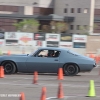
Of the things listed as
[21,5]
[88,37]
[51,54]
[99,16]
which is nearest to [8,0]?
[21,5]

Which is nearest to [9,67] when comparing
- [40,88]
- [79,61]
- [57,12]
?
[79,61]

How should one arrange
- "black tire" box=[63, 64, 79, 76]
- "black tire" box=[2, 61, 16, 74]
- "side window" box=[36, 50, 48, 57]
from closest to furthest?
1. "black tire" box=[2, 61, 16, 74]
2. "black tire" box=[63, 64, 79, 76]
3. "side window" box=[36, 50, 48, 57]

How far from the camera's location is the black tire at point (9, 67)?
18.7 m

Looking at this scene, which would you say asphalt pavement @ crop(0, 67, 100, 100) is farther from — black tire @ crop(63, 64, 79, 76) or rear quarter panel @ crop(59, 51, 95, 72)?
rear quarter panel @ crop(59, 51, 95, 72)

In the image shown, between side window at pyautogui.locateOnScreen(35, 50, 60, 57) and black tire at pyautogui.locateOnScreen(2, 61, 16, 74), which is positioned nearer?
black tire at pyautogui.locateOnScreen(2, 61, 16, 74)

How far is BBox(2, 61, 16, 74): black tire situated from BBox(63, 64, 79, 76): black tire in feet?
7.34

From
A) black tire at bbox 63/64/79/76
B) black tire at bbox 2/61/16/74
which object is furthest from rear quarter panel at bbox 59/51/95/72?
black tire at bbox 2/61/16/74

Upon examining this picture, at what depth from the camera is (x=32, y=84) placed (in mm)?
15422

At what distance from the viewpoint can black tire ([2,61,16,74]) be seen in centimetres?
1873

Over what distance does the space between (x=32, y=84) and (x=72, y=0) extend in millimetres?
69359

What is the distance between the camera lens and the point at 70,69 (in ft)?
62.3

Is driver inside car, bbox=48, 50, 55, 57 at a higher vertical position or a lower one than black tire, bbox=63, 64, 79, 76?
higher

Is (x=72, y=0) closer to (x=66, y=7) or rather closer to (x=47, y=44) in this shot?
(x=66, y=7)

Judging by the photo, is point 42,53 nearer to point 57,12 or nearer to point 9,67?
point 9,67
